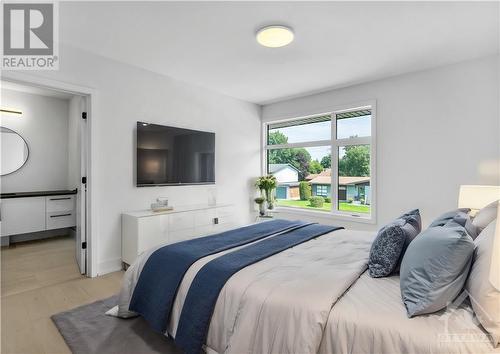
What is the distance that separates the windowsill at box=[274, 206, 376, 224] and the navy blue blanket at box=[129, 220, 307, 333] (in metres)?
2.42

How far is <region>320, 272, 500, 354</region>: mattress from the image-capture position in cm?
101

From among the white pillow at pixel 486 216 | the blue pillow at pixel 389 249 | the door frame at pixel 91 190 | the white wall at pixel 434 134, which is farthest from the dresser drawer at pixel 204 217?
the white pillow at pixel 486 216

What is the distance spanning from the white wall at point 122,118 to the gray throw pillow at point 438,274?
316 cm

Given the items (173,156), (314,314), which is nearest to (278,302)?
(314,314)

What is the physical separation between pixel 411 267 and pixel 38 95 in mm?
6143

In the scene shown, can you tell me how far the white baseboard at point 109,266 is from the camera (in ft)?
10.4

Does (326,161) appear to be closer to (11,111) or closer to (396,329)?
(396,329)

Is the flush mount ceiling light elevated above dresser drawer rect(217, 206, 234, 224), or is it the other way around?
the flush mount ceiling light

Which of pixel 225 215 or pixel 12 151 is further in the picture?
pixel 12 151

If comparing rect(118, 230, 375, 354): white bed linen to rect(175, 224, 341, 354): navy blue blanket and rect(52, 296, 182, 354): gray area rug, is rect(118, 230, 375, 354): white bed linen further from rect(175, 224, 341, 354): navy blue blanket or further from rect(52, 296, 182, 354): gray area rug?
rect(52, 296, 182, 354): gray area rug

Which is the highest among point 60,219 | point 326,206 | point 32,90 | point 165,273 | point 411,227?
point 32,90

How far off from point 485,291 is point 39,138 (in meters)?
6.25

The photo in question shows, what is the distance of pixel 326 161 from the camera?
4.62 m

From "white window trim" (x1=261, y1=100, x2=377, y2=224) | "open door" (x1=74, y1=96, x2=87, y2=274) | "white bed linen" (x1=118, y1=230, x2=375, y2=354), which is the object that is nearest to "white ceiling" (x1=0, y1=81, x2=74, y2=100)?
"open door" (x1=74, y1=96, x2=87, y2=274)
